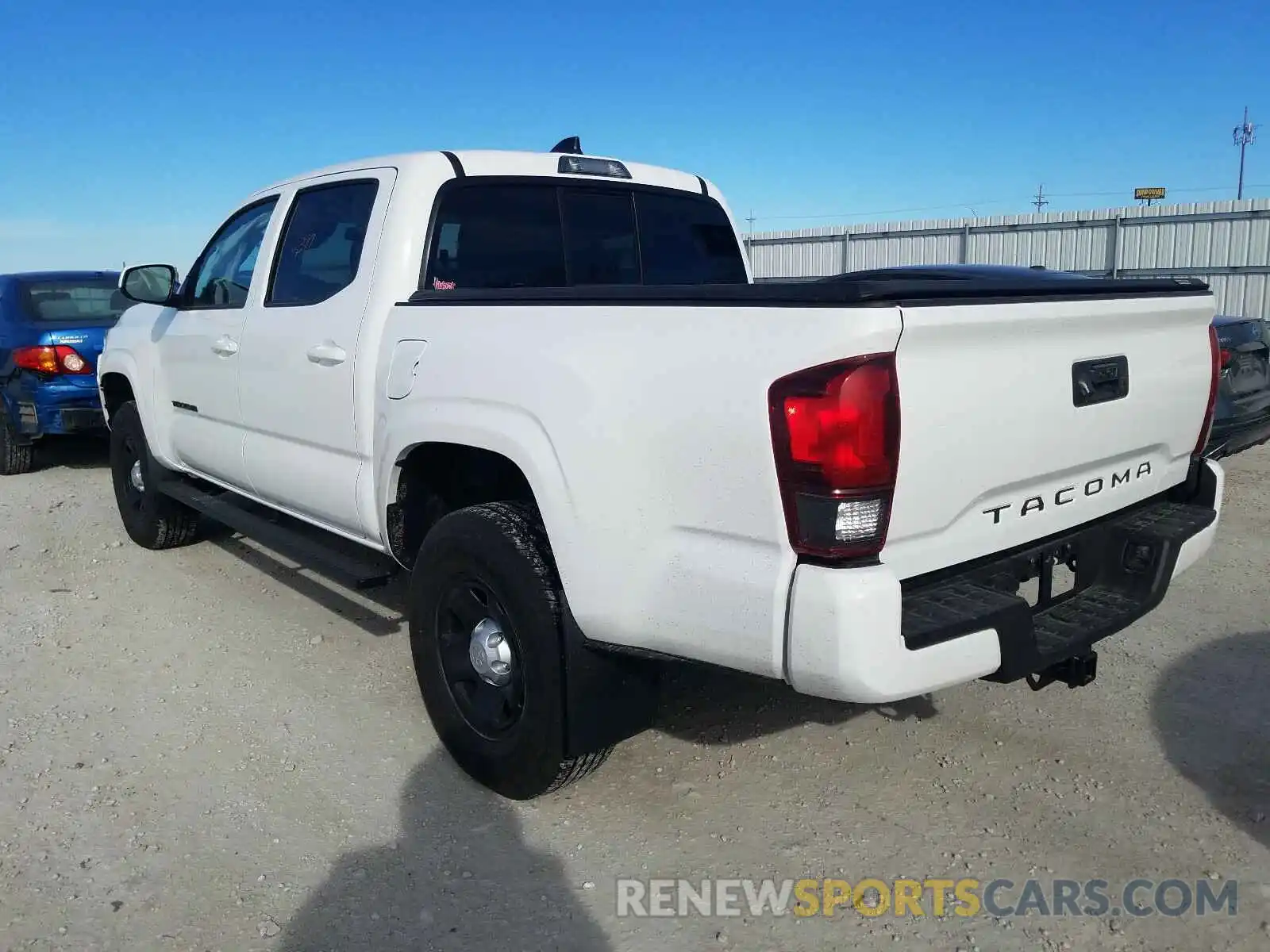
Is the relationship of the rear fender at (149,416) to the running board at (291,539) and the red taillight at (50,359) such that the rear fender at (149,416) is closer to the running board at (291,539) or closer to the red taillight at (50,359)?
the running board at (291,539)

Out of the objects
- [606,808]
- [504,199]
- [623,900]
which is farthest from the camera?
[504,199]

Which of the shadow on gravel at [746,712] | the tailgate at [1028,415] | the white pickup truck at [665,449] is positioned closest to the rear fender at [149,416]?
the white pickup truck at [665,449]

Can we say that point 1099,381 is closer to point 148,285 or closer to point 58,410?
point 148,285

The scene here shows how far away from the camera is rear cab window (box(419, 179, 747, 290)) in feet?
12.5

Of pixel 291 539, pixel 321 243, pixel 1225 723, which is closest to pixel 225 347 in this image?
pixel 321 243

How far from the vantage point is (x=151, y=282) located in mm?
5469

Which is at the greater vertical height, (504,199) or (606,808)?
(504,199)

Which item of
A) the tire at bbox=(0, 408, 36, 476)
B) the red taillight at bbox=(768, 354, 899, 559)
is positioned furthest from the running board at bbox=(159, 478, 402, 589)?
the tire at bbox=(0, 408, 36, 476)

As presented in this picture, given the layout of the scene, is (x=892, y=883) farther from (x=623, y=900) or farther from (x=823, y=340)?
(x=823, y=340)

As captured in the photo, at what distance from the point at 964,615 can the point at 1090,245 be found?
1998cm

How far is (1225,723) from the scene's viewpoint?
12.1 ft

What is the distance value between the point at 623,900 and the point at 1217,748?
→ 2.17 metres

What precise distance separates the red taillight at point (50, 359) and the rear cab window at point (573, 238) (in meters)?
6.06

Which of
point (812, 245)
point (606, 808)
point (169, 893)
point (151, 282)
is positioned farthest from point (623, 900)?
point (812, 245)
